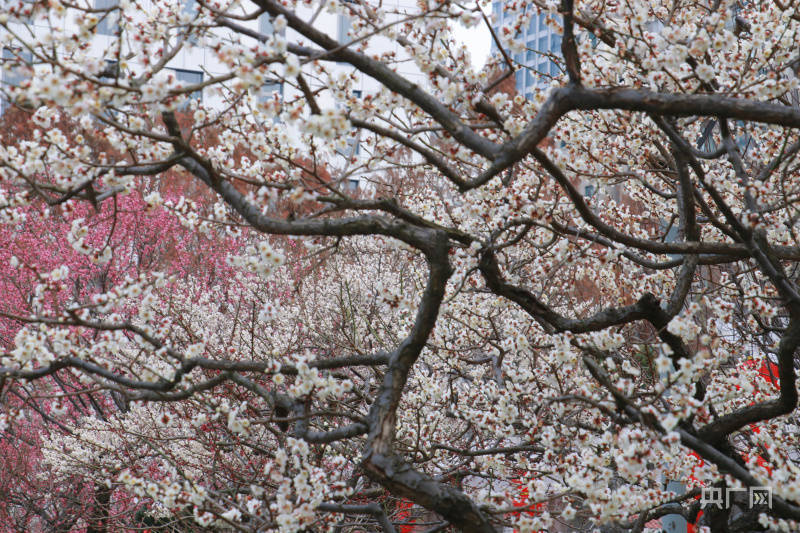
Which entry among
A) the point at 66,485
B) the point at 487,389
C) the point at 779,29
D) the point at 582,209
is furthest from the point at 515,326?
the point at 66,485

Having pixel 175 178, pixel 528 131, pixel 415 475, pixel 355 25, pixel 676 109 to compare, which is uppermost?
pixel 175 178

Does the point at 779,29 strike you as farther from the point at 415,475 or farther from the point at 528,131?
the point at 415,475

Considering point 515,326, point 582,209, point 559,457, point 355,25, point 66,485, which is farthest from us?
point 66,485

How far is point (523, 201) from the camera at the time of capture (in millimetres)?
4488

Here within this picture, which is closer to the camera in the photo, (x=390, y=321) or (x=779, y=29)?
(x=779, y=29)

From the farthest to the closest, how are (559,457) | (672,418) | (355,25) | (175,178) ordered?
1. (175,178)
2. (559,457)
3. (355,25)
4. (672,418)

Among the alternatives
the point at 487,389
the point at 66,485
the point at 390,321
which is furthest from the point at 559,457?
the point at 66,485

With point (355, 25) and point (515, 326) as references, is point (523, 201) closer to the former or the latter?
point (515, 326)

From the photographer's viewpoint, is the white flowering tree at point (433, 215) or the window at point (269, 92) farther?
the window at point (269, 92)

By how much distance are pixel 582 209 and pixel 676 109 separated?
937 millimetres

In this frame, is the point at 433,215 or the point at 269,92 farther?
the point at 269,92

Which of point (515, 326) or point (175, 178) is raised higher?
point (175, 178)

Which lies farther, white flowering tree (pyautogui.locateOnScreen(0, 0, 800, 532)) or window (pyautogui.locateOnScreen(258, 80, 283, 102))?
window (pyautogui.locateOnScreen(258, 80, 283, 102))

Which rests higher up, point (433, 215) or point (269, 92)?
point (269, 92)
